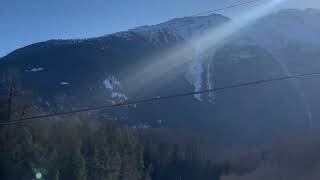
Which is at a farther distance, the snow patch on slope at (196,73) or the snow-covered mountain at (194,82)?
the snow patch on slope at (196,73)

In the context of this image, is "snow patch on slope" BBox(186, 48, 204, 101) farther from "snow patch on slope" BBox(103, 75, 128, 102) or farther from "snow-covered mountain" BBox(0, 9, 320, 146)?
"snow patch on slope" BBox(103, 75, 128, 102)

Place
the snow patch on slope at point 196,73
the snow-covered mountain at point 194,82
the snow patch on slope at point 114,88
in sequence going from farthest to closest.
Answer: the snow patch on slope at point 196,73, the snow patch on slope at point 114,88, the snow-covered mountain at point 194,82

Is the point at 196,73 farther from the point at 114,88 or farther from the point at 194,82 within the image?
the point at 114,88

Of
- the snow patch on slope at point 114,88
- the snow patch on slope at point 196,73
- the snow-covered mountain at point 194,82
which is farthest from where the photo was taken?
the snow patch on slope at point 196,73

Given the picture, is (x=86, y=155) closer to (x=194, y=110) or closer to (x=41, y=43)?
(x=194, y=110)

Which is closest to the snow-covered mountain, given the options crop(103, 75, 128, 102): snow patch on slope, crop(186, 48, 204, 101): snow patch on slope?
crop(103, 75, 128, 102): snow patch on slope

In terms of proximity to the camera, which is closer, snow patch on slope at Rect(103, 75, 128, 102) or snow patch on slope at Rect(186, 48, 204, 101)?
snow patch on slope at Rect(103, 75, 128, 102)

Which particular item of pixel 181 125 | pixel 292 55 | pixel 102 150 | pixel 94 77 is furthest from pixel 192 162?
pixel 292 55

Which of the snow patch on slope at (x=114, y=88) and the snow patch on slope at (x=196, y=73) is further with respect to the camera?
the snow patch on slope at (x=196, y=73)

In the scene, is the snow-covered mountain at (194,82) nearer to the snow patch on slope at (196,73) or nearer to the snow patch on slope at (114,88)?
the snow patch on slope at (114,88)

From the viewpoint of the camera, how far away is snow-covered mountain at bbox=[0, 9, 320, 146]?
132050mm

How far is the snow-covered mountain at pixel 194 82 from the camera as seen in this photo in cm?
13205

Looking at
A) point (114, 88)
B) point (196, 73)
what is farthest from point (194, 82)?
point (114, 88)

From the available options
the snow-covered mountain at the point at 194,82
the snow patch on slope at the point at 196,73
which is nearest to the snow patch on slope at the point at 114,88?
the snow-covered mountain at the point at 194,82
